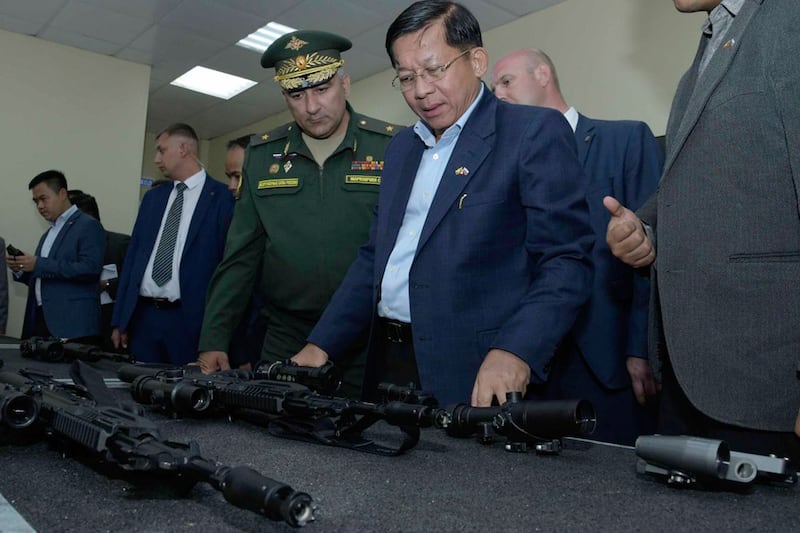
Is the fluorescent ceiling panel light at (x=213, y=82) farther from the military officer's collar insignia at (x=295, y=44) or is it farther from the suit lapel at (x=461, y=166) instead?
the suit lapel at (x=461, y=166)

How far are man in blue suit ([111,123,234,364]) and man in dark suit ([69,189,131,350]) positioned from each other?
4.44ft

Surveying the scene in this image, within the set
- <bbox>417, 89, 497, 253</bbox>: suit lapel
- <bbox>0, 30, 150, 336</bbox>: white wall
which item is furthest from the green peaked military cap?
<bbox>0, 30, 150, 336</bbox>: white wall

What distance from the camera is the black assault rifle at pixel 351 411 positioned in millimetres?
1038

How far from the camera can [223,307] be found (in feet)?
7.88

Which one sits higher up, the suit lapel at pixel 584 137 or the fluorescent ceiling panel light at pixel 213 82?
the fluorescent ceiling panel light at pixel 213 82

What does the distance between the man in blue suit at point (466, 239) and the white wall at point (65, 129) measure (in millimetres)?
5784

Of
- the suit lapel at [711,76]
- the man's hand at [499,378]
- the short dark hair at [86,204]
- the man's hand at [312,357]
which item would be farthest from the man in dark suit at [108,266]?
the suit lapel at [711,76]

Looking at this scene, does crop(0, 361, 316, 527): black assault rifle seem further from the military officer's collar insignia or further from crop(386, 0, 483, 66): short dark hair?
the military officer's collar insignia

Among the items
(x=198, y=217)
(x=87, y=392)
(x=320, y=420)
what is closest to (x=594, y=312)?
(x=320, y=420)

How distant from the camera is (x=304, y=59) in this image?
2373mm

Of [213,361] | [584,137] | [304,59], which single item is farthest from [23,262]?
[584,137]

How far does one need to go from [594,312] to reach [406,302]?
2.73 feet

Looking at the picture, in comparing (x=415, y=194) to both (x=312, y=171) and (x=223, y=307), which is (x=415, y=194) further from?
(x=223, y=307)

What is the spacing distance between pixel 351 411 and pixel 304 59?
1.54 m
